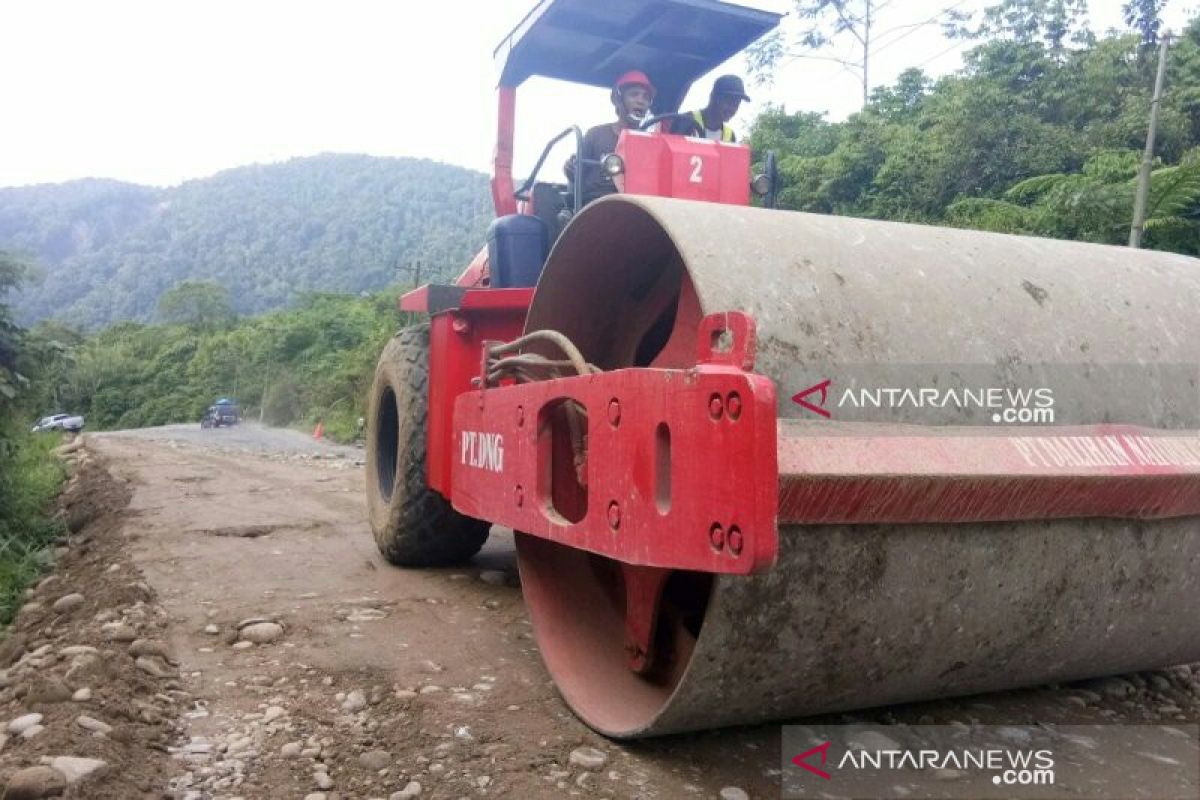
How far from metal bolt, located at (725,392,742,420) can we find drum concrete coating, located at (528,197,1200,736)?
0.26m

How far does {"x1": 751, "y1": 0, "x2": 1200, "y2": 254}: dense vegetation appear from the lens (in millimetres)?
12094

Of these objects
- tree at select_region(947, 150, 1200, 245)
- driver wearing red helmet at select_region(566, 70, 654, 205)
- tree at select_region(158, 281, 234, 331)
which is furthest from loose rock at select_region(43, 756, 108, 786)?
tree at select_region(158, 281, 234, 331)

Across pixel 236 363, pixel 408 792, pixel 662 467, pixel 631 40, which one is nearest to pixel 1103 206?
pixel 631 40

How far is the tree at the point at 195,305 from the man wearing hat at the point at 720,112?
58350 mm

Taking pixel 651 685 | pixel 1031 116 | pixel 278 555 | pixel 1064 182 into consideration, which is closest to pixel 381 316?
pixel 1031 116

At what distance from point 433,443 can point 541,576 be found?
108 cm

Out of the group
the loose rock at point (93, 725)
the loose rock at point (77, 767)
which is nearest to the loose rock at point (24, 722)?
the loose rock at point (93, 725)

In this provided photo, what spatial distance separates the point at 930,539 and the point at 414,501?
8.02 feet

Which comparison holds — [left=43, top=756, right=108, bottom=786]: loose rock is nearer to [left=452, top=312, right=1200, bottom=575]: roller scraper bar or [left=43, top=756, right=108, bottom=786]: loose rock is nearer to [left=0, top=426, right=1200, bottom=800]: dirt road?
[left=0, top=426, right=1200, bottom=800]: dirt road

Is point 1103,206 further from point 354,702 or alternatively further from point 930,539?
point 354,702

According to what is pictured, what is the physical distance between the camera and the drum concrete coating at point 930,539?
189 cm

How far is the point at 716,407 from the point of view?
5.38 ft

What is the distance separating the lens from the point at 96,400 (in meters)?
45.3

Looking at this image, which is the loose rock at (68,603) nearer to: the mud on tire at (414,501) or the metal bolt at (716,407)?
the mud on tire at (414,501)
